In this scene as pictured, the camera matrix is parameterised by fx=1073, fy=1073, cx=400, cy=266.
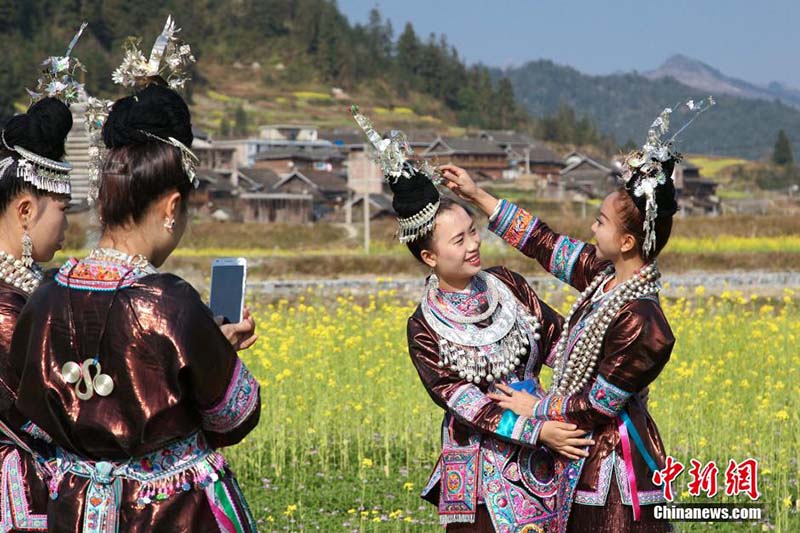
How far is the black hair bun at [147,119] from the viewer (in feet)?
9.20

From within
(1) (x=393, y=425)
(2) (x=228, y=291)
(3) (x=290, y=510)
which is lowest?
(1) (x=393, y=425)

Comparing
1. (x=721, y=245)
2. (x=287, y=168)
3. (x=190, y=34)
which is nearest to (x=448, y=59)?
(x=190, y=34)

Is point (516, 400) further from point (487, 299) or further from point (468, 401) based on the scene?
point (487, 299)

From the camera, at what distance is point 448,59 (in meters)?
115

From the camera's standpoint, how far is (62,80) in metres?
3.67

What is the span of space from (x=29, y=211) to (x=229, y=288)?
0.98 meters

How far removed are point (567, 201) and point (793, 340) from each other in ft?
170

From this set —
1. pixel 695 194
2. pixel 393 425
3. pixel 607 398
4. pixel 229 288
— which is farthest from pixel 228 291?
pixel 695 194

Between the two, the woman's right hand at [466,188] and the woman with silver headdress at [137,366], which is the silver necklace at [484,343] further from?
the woman with silver headdress at [137,366]

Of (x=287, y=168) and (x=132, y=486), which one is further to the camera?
(x=287, y=168)

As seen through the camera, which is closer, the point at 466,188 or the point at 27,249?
the point at 27,249

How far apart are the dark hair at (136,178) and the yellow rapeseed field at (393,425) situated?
322cm

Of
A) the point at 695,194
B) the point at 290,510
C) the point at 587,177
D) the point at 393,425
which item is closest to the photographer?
the point at 290,510

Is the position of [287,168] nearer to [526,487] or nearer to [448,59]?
[448,59]
